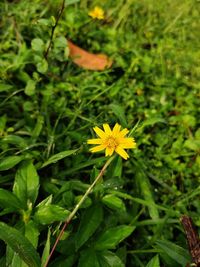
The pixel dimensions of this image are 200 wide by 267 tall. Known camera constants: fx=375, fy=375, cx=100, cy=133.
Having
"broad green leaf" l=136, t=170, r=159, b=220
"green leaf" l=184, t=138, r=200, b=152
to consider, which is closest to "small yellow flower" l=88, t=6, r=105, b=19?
"green leaf" l=184, t=138, r=200, b=152

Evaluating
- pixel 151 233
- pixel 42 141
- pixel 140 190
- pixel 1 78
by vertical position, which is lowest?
pixel 151 233

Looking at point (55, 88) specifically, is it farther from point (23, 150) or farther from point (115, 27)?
point (115, 27)

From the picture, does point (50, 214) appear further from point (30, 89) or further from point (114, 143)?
point (30, 89)

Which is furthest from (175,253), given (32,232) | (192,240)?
(32,232)

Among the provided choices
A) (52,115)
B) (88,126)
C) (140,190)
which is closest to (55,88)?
(52,115)

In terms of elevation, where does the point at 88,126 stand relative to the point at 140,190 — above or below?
above

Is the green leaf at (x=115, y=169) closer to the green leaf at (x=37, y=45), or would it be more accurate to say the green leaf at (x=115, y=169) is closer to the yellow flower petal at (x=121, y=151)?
the yellow flower petal at (x=121, y=151)

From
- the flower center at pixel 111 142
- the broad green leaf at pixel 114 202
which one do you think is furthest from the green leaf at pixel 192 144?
the flower center at pixel 111 142
